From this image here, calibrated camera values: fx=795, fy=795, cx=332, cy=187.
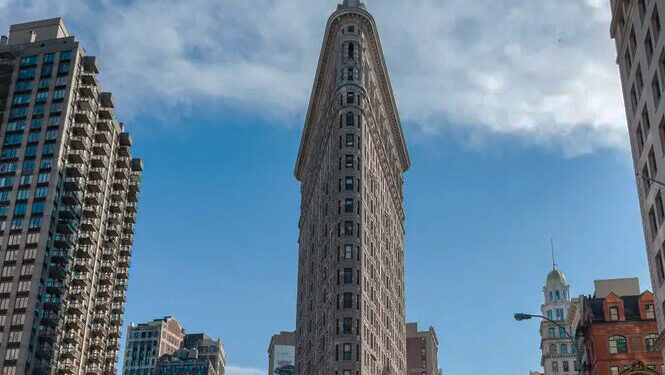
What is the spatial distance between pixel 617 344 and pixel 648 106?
4585 centimetres

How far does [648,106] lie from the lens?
50.2 meters

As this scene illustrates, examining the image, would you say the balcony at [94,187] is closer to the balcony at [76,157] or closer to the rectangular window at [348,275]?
the balcony at [76,157]

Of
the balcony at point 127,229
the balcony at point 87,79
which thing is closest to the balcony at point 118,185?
the balcony at point 127,229

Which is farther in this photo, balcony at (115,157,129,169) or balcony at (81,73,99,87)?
balcony at (115,157,129,169)

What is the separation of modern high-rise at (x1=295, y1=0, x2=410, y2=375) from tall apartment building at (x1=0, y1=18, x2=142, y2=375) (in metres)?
37.5

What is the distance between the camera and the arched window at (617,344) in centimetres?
8781

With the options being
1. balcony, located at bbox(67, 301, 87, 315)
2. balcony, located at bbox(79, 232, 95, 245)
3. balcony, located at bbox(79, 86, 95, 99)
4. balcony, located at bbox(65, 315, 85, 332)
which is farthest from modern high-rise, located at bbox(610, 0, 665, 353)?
balcony, located at bbox(79, 86, 95, 99)

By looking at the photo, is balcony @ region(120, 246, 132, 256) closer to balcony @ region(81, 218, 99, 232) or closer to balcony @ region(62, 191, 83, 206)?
balcony @ region(81, 218, 99, 232)

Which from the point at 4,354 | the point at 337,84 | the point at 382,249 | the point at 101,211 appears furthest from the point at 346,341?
the point at 101,211

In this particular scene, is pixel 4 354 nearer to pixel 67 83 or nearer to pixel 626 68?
pixel 67 83

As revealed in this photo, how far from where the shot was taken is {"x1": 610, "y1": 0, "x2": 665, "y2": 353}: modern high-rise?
4819 centimetres

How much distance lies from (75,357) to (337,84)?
62132 millimetres

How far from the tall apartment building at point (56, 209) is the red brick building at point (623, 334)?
7887 centimetres

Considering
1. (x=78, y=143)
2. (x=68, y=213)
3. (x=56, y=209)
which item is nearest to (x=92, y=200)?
(x=68, y=213)
